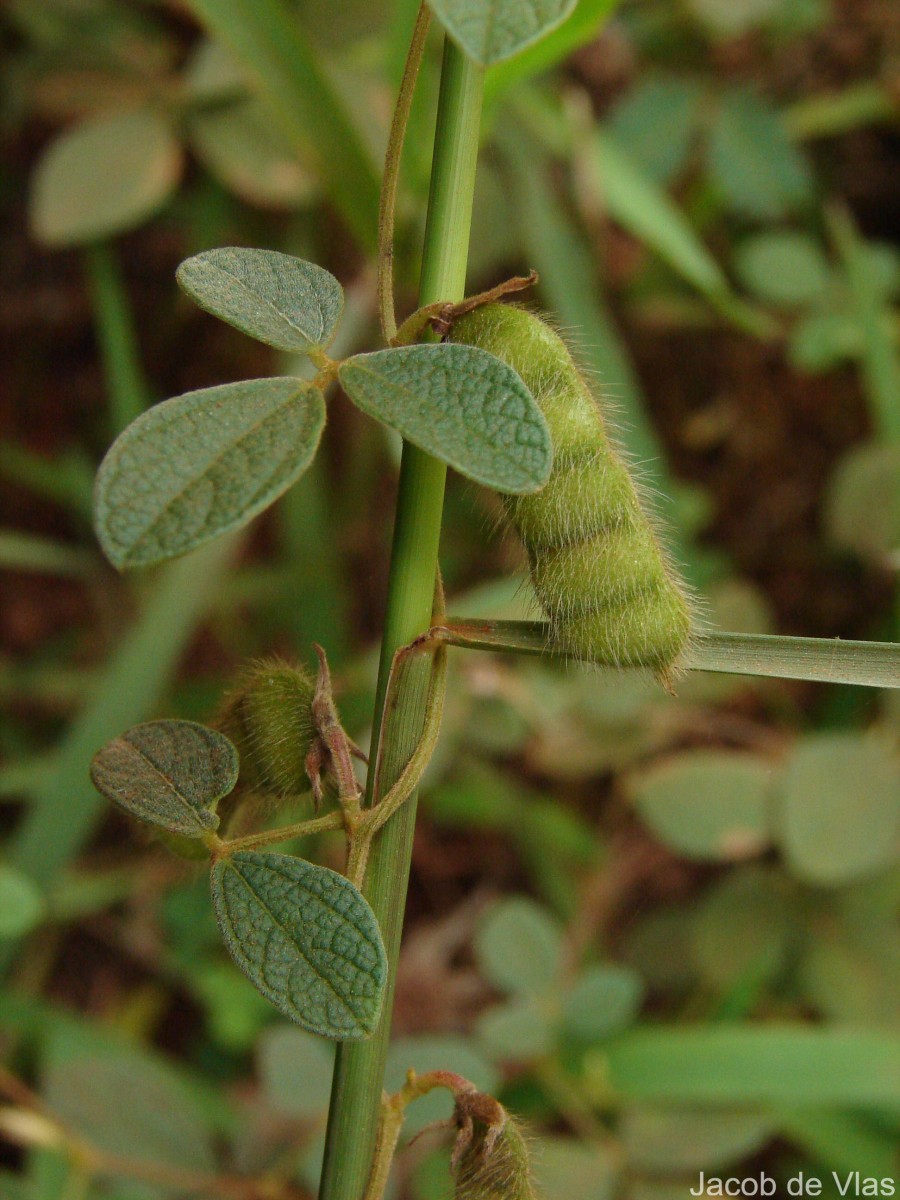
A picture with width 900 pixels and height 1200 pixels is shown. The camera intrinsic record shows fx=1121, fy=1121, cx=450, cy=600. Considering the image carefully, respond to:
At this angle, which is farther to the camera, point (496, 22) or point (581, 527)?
point (581, 527)

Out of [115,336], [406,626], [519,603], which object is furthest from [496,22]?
[115,336]

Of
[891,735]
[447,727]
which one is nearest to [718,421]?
[891,735]

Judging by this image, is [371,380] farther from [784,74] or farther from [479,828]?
[784,74]

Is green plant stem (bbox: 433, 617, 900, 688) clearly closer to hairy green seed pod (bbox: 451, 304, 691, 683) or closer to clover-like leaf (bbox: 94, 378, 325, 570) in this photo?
hairy green seed pod (bbox: 451, 304, 691, 683)

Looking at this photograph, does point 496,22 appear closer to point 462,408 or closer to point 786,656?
point 462,408

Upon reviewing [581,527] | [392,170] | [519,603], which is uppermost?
[519,603]

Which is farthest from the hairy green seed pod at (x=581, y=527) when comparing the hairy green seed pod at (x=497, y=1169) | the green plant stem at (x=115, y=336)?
the green plant stem at (x=115, y=336)

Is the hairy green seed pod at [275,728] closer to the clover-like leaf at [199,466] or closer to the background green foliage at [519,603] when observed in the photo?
the clover-like leaf at [199,466]
